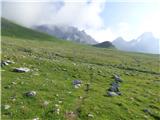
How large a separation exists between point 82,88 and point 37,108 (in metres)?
11.3

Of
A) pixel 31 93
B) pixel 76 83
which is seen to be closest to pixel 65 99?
pixel 31 93

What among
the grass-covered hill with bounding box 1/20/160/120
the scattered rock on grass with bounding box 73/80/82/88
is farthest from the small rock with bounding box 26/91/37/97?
the scattered rock on grass with bounding box 73/80/82/88

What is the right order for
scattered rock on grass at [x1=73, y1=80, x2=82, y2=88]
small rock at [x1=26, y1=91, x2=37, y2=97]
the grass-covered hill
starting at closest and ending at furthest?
the grass-covered hill, small rock at [x1=26, y1=91, x2=37, y2=97], scattered rock on grass at [x1=73, y1=80, x2=82, y2=88]

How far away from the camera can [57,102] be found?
33.9 m

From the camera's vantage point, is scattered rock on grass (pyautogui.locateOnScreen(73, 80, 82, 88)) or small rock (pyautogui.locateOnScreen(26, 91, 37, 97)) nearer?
small rock (pyautogui.locateOnScreen(26, 91, 37, 97))

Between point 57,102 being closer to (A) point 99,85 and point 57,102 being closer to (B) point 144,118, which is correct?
(B) point 144,118

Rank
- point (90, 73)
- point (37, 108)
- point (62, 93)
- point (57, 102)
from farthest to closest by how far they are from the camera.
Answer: point (90, 73)
point (62, 93)
point (57, 102)
point (37, 108)

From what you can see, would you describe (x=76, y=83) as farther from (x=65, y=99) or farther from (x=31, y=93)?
(x=31, y=93)

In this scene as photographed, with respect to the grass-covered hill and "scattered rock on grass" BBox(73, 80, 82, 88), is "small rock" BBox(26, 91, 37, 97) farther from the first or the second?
"scattered rock on grass" BBox(73, 80, 82, 88)

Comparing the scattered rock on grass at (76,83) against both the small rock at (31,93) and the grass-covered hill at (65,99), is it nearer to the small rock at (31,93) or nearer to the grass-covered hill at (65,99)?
the grass-covered hill at (65,99)

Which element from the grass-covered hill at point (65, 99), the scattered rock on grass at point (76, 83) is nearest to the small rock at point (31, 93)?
the grass-covered hill at point (65, 99)

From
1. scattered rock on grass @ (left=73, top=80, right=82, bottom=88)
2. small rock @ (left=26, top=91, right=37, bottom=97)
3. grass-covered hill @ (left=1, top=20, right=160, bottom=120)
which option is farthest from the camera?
scattered rock on grass @ (left=73, top=80, right=82, bottom=88)

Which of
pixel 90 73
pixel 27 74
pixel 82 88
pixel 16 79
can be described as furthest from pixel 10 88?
pixel 90 73

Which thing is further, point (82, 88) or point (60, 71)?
point (60, 71)
